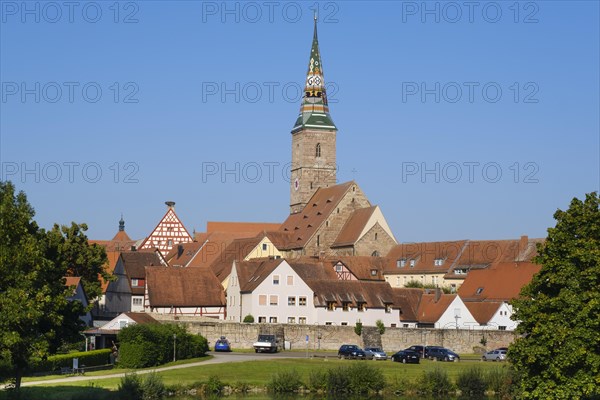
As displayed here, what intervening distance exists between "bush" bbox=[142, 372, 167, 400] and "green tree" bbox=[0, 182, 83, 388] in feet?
22.8

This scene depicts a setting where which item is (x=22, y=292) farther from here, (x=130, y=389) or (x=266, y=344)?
(x=266, y=344)

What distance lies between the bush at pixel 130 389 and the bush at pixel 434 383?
49.2ft

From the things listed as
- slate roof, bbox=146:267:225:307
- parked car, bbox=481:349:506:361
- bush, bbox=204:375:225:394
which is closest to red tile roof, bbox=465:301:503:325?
parked car, bbox=481:349:506:361

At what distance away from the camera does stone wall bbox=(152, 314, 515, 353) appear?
74750mm

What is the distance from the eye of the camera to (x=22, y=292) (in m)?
38.7

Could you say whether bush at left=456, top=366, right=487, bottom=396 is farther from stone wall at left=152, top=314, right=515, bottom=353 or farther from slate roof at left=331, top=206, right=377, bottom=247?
slate roof at left=331, top=206, right=377, bottom=247

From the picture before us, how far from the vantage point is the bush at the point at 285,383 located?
53.7 m

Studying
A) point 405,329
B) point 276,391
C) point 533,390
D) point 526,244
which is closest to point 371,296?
point 405,329

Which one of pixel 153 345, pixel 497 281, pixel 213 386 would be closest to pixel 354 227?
pixel 497 281

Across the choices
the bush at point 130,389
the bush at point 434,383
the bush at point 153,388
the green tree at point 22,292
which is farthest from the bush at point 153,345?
the green tree at point 22,292

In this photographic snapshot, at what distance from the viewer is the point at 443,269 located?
113438 mm

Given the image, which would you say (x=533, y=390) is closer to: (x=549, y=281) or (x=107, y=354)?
(x=549, y=281)

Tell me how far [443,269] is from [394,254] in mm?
8561

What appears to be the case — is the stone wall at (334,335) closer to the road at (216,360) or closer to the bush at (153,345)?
the road at (216,360)
